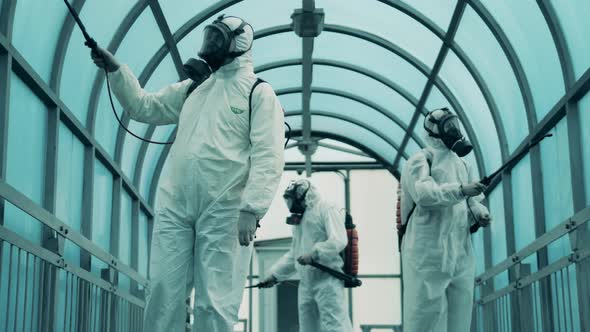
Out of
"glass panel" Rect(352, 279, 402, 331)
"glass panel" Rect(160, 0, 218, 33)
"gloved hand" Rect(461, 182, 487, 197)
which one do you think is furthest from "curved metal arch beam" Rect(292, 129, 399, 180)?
"gloved hand" Rect(461, 182, 487, 197)

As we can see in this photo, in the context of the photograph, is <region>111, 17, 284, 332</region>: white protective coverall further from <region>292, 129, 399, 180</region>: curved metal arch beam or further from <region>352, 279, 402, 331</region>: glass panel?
<region>352, 279, 402, 331</region>: glass panel

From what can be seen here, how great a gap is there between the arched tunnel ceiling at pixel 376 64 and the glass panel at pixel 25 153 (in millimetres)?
559

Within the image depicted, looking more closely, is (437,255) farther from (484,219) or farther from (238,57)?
(238,57)

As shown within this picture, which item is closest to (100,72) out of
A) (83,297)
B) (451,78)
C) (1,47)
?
(83,297)

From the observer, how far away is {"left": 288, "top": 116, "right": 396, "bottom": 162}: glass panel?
59.7ft

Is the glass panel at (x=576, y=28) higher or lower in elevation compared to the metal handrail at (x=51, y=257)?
higher

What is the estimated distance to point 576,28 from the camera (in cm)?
804

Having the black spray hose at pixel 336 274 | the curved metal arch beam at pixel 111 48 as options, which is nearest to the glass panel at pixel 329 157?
the black spray hose at pixel 336 274

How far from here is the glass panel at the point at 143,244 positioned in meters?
13.0

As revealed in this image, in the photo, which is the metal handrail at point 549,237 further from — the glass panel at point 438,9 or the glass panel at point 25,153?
the glass panel at point 25,153

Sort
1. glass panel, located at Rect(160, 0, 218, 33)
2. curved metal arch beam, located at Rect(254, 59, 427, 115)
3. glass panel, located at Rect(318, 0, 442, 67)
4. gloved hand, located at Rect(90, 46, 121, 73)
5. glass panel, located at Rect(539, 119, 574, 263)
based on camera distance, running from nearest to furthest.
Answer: gloved hand, located at Rect(90, 46, 121, 73) < glass panel, located at Rect(539, 119, 574, 263) < glass panel, located at Rect(160, 0, 218, 33) < glass panel, located at Rect(318, 0, 442, 67) < curved metal arch beam, located at Rect(254, 59, 427, 115)

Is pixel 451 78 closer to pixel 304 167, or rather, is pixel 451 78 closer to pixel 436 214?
pixel 436 214

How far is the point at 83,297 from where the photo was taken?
320 inches

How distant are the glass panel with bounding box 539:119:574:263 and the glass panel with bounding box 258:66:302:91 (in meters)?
6.60
